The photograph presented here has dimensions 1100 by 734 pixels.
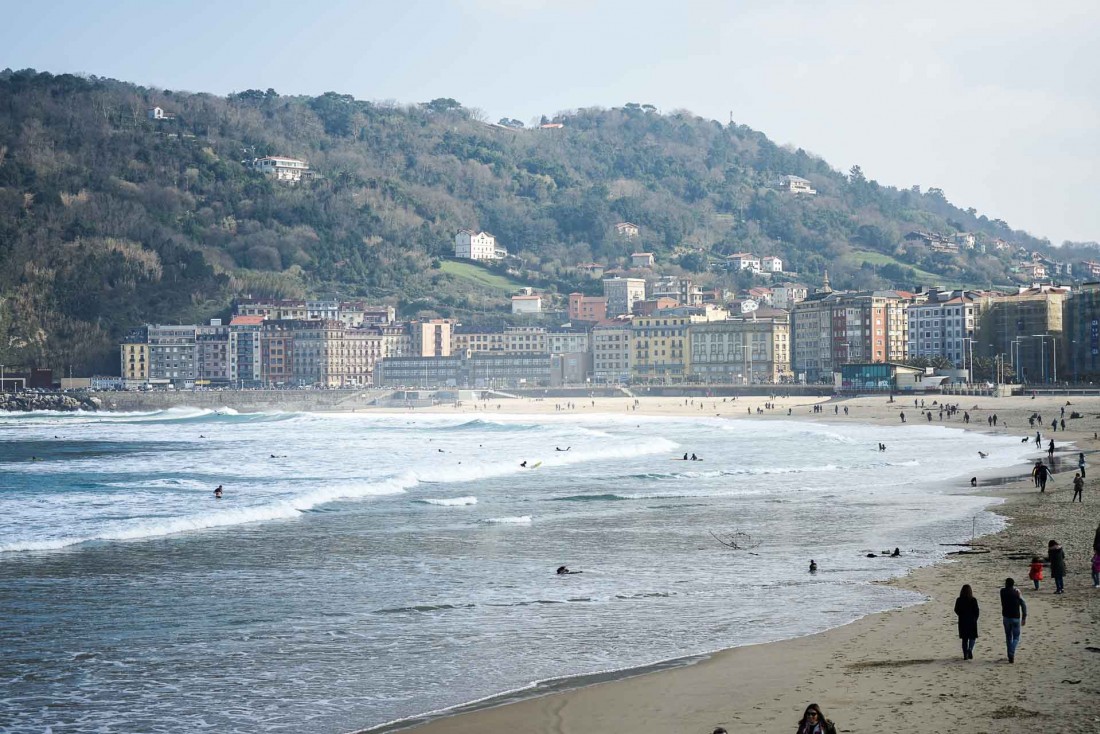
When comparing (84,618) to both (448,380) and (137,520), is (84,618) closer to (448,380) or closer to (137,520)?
(137,520)

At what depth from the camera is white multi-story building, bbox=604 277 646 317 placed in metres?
169

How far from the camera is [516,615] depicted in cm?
1524

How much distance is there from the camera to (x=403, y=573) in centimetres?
1856

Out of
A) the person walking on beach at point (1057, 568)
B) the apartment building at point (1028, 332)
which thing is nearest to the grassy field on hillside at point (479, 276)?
the apartment building at point (1028, 332)

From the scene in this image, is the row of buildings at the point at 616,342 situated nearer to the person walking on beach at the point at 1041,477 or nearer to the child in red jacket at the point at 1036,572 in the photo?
the person walking on beach at the point at 1041,477

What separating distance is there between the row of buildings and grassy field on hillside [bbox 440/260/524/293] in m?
25.5

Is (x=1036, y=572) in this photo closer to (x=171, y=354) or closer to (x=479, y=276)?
(x=171, y=354)

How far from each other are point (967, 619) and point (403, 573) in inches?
361

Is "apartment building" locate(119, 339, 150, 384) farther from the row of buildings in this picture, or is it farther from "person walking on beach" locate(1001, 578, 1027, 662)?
"person walking on beach" locate(1001, 578, 1027, 662)

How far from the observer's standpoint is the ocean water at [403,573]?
12125 mm

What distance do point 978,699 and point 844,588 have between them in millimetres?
6231

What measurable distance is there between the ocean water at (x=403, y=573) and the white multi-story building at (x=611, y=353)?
307 feet

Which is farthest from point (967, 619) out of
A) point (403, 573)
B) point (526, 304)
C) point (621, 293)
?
point (621, 293)

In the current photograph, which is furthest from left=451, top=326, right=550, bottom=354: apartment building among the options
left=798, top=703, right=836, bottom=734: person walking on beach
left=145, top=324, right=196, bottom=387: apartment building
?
left=798, top=703, right=836, bottom=734: person walking on beach
